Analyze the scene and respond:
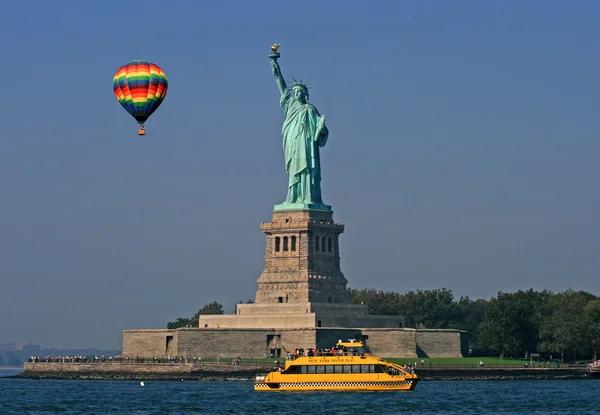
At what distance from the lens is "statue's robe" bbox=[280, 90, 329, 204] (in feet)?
401

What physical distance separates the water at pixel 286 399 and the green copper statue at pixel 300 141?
20.4 m

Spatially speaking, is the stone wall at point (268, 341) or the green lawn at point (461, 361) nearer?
the stone wall at point (268, 341)

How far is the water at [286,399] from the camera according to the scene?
8106 centimetres

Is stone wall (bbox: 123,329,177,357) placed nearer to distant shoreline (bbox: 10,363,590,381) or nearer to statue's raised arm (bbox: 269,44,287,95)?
distant shoreline (bbox: 10,363,590,381)

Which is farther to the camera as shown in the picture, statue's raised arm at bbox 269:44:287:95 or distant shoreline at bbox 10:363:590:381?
statue's raised arm at bbox 269:44:287:95

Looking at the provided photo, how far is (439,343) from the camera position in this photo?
122 metres

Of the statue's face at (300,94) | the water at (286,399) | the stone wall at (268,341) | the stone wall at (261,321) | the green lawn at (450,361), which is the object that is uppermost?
the statue's face at (300,94)

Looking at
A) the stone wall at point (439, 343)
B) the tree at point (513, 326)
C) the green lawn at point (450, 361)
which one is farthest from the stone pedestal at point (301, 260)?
the tree at point (513, 326)

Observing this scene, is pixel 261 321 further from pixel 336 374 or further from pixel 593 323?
pixel 336 374

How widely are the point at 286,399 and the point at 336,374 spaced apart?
172 inches

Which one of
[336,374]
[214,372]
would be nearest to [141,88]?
[336,374]

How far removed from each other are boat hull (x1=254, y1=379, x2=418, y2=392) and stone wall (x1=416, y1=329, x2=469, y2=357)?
28.7 metres

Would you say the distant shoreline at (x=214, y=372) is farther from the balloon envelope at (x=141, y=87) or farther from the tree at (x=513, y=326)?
the balloon envelope at (x=141, y=87)

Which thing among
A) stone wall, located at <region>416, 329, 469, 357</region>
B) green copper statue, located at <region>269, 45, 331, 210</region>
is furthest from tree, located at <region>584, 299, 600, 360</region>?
green copper statue, located at <region>269, 45, 331, 210</region>
